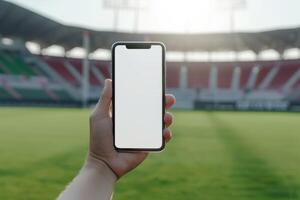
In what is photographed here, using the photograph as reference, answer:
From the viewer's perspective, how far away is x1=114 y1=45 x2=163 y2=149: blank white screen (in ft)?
6.71

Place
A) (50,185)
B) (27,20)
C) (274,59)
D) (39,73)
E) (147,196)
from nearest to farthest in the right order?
(147,196) → (50,185) → (27,20) → (39,73) → (274,59)

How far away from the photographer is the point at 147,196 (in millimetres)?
4996

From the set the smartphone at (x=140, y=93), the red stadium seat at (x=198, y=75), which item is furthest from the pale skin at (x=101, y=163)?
the red stadium seat at (x=198, y=75)

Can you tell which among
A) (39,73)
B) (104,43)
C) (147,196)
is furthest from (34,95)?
(147,196)

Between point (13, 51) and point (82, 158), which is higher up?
point (82, 158)

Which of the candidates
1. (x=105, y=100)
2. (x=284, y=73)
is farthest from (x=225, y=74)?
(x=105, y=100)

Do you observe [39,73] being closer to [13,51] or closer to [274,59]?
[13,51]

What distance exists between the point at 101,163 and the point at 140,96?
517 millimetres

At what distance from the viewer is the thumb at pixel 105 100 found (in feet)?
5.97

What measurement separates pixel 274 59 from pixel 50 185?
172 ft

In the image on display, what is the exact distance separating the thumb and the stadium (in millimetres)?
3359

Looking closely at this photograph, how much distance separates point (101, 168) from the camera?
168 centimetres

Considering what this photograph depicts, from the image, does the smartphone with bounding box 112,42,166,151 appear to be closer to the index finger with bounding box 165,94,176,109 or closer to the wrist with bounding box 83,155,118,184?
the index finger with bounding box 165,94,176,109

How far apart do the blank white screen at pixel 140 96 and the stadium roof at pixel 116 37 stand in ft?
140
